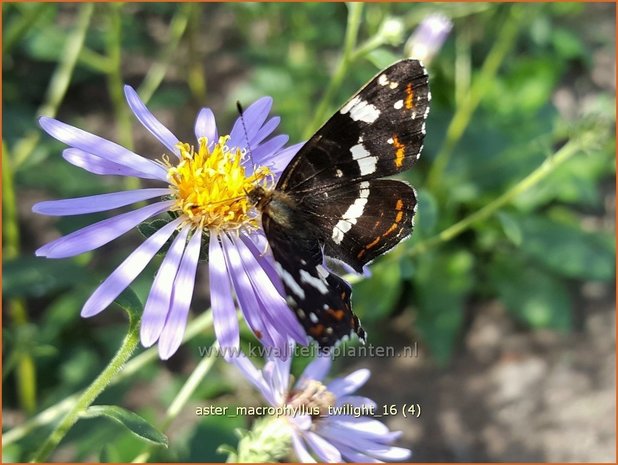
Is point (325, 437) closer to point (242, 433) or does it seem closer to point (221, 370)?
point (242, 433)

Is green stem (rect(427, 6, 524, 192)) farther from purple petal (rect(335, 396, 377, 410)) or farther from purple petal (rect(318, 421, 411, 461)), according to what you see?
purple petal (rect(318, 421, 411, 461))

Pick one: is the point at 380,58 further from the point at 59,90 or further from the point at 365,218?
the point at 59,90

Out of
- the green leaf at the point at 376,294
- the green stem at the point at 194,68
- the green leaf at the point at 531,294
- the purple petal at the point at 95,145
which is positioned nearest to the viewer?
the purple petal at the point at 95,145

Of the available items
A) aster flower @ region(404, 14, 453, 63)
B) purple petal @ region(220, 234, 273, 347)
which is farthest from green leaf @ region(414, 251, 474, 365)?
purple petal @ region(220, 234, 273, 347)

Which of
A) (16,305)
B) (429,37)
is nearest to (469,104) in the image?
(429,37)

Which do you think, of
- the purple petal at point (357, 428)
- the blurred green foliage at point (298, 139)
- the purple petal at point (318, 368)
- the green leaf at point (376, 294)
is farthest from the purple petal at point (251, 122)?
the green leaf at point (376, 294)

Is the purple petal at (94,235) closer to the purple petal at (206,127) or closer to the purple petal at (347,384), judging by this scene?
the purple petal at (206,127)
